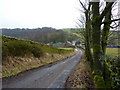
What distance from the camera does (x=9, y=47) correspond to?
16.0m

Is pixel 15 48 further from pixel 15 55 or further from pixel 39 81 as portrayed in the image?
pixel 39 81

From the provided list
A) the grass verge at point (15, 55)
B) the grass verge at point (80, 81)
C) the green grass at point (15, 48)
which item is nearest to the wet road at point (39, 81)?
the grass verge at point (80, 81)

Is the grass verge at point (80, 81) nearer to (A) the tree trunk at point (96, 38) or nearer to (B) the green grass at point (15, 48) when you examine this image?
(A) the tree trunk at point (96, 38)

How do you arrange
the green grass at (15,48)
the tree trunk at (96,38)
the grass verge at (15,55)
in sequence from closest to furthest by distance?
the tree trunk at (96,38) → the grass verge at (15,55) → the green grass at (15,48)

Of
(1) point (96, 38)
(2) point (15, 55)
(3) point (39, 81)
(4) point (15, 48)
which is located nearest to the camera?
(1) point (96, 38)

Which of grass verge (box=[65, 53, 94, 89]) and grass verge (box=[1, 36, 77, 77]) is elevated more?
grass verge (box=[1, 36, 77, 77])

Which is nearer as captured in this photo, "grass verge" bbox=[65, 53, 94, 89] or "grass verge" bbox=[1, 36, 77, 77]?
"grass verge" bbox=[65, 53, 94, 89]

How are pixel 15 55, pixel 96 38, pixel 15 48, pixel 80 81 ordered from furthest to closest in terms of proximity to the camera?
1. pixel 15 48
2. pixel 15 55
3. pixel 80 81
4. pixel 96 38

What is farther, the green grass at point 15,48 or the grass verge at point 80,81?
the green grass at point 15,48

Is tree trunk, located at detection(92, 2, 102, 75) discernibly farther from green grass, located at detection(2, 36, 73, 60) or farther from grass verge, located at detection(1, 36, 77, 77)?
green grass, located at detection(2, 36, 73, 60)

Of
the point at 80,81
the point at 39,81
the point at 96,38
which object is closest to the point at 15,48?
the point at 39,81

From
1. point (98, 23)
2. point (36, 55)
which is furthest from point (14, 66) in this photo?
point (98, 23)

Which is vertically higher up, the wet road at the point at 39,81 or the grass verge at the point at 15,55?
the grass verge at the point at 15,55

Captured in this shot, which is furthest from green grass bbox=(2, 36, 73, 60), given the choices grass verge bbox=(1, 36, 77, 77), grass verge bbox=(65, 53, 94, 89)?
grass verge bbox=(65, 53, 94, 89)
